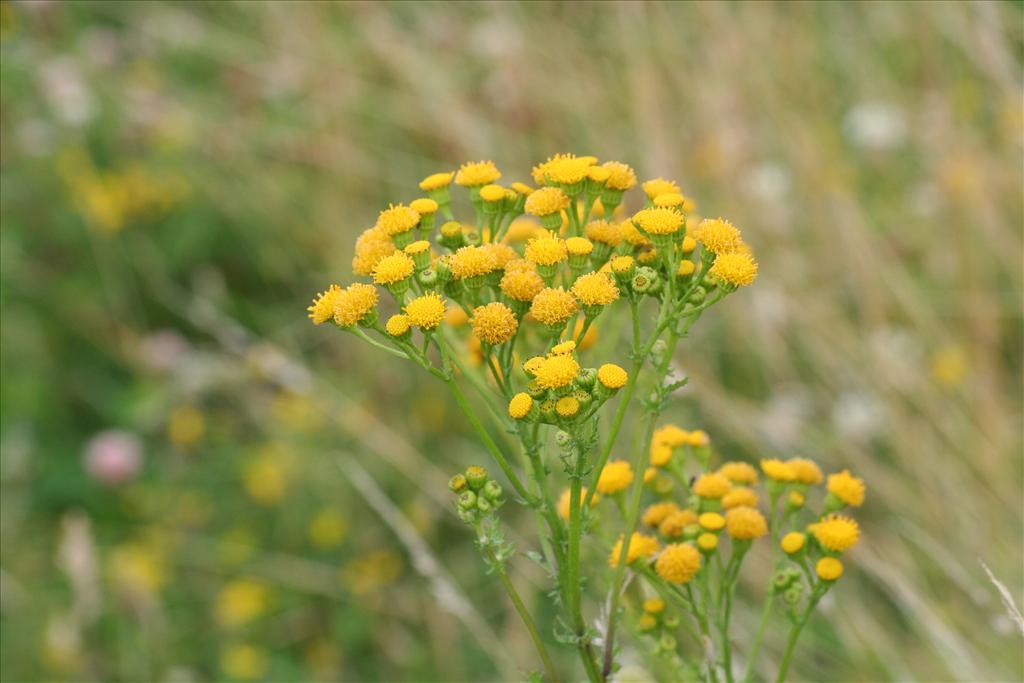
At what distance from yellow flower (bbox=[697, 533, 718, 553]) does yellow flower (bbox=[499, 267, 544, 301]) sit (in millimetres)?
374

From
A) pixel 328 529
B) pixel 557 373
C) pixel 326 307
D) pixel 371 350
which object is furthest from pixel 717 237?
pixel 371 350

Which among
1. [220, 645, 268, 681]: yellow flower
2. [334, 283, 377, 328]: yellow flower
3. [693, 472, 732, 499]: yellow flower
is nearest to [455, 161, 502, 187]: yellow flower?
[334, 283, 377, 328]: yellow flower

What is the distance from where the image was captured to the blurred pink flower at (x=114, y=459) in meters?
3.50

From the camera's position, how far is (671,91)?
3855 millimetres

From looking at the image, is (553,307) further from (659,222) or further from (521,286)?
(659,222)

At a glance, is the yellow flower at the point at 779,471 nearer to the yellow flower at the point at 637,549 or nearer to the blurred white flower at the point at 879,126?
the yellow flower at the point at 637,549

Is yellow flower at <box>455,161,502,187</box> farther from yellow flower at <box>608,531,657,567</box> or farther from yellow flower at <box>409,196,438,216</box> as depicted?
yellow flower at <box>608,531,657,567</box>

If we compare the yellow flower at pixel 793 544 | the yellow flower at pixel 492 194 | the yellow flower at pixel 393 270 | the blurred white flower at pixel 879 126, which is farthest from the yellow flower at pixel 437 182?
the blurred white flower at pixel 879 126

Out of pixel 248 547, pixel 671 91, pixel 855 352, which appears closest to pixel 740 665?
pixel 855 352

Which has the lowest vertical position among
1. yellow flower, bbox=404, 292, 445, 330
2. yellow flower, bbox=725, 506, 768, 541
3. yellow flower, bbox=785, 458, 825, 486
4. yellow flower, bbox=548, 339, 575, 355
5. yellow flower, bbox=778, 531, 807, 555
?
yellow flower, bbox=778, 531, 807, 555

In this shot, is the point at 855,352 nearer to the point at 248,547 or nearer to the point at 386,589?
the point at 386,589

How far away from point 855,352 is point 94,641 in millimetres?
2405

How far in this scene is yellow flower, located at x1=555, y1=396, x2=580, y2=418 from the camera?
1.13 m

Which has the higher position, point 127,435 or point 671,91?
point 671,91
